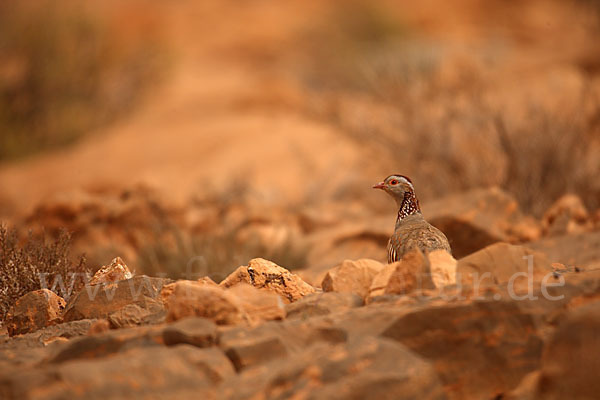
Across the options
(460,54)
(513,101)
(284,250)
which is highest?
(460,54)

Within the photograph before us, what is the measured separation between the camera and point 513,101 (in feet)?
37.3

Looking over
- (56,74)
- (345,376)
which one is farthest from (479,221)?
(56,74)

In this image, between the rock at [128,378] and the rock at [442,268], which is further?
the rock at [442,268]

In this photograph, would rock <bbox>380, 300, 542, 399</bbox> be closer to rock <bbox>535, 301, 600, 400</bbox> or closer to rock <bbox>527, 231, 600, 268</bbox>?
rock <bbox>535, 301, 600, 400</bbox>

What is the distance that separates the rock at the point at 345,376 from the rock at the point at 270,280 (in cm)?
106

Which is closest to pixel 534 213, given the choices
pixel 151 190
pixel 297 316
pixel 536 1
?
pixel 151 190

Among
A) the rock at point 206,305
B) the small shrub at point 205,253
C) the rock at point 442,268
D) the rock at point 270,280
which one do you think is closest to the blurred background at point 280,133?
the small shrub at point 205,253

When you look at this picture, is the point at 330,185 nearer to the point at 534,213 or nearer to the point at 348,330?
the point at 534,213

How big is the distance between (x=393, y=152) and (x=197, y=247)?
11.0 feet

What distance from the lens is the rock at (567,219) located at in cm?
636

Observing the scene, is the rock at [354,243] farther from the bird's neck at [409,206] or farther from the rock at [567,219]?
the bird's neck at [409,206]

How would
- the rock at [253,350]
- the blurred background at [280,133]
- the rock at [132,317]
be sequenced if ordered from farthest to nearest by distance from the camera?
the blurred background at [280,133]
the rock at [132,317]
the rock at [253,350]

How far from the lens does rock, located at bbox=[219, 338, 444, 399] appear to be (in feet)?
7.97

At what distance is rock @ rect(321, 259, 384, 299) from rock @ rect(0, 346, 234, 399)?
111cm
